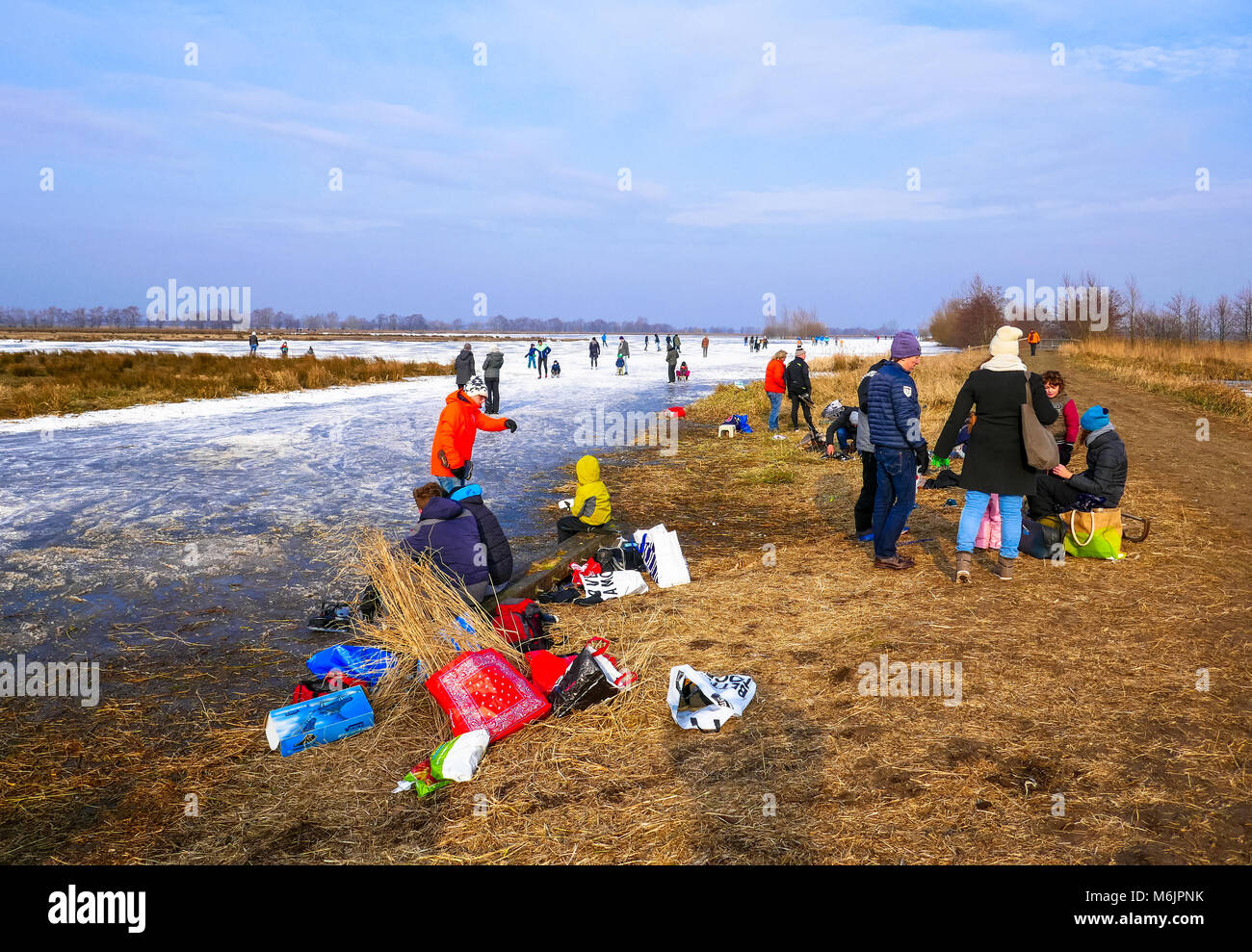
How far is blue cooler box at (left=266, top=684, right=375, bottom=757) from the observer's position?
4008 mm

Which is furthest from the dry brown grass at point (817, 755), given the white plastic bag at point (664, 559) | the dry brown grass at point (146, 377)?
the dry brown grass at point (146, 377)

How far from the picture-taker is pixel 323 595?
6566 mm

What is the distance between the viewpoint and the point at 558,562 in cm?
650

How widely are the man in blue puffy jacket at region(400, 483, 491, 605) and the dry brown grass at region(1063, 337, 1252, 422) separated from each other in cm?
1785

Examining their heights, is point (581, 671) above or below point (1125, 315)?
below

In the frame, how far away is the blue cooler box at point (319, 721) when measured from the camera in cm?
401

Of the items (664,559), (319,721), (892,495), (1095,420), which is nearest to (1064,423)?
(1095,420)

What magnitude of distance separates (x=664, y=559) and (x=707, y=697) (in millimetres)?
2458

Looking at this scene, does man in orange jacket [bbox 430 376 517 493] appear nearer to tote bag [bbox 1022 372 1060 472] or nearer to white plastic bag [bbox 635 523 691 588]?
white plastic bag [bbox 635 523 691 588]

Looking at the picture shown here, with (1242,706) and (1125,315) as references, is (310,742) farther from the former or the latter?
(1125,315)

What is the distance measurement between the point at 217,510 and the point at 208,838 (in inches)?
287

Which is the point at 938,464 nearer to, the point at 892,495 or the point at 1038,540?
the point at 892,495

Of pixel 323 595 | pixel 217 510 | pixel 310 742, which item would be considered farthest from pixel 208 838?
pixel 217 510

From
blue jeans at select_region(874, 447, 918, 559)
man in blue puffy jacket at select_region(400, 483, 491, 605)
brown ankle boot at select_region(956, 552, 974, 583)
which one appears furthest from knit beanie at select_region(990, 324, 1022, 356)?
man in blue puffy jacket at select_region(400, 483, 491, 605)
